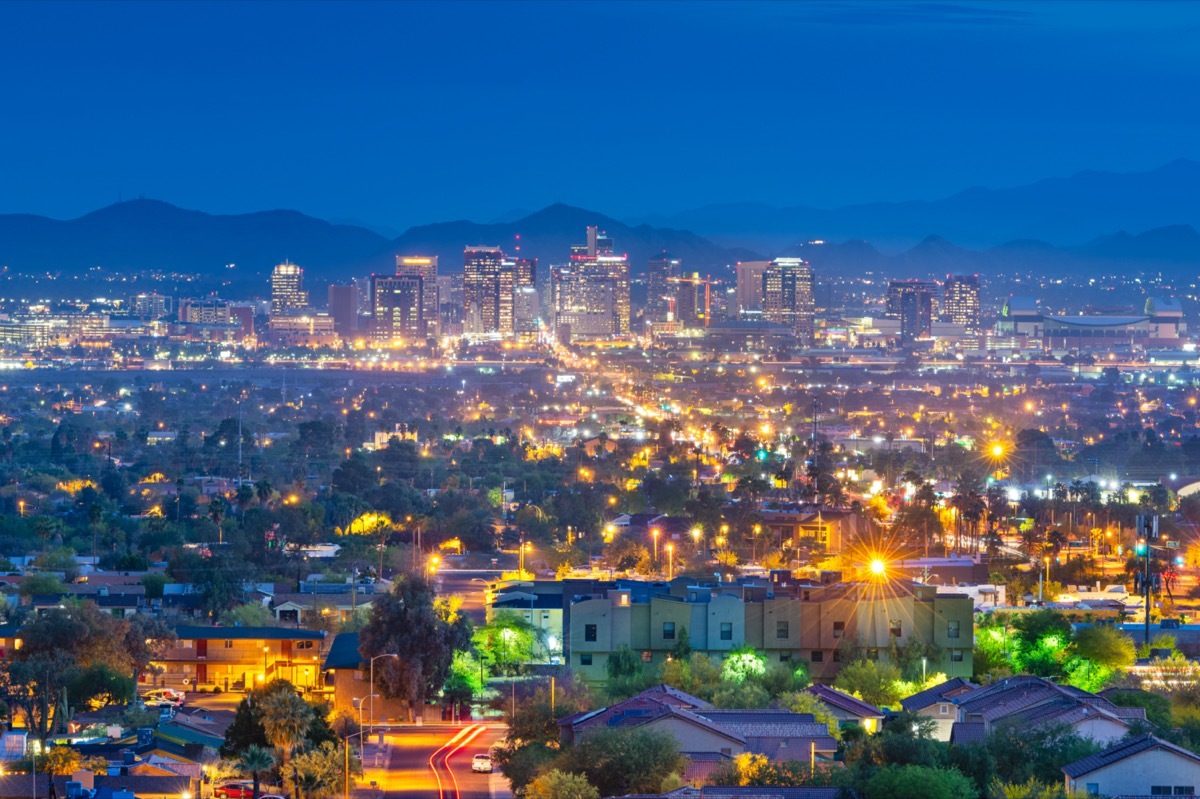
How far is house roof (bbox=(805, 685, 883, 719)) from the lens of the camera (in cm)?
2683

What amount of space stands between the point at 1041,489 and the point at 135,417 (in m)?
56.0

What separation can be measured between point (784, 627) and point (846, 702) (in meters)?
5.78

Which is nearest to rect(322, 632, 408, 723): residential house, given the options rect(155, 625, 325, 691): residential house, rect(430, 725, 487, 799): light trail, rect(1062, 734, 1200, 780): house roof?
rect(155, 625, 325, 691): residential house

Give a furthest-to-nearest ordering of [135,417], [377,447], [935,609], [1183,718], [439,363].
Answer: [439,363] → [135,417] → [377,447] → [935,609] → [1183,718]

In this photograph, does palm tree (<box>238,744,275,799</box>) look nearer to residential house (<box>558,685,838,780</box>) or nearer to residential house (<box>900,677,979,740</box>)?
residential house (<box>558,685,838,780</box>)

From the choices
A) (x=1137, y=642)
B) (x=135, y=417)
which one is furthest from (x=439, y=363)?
(x=1137, y=642)

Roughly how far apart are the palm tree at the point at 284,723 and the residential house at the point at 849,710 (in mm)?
6544

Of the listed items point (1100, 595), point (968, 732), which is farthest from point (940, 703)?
point (1100, 595)

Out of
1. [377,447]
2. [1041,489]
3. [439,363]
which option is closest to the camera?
[1041,489]

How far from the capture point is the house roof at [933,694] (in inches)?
1089

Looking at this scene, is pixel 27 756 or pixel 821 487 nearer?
pixel 27 756

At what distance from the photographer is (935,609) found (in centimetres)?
3284

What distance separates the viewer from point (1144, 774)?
2139 cm

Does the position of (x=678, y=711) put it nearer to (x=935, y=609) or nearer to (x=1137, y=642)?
(x=935, y=609)
